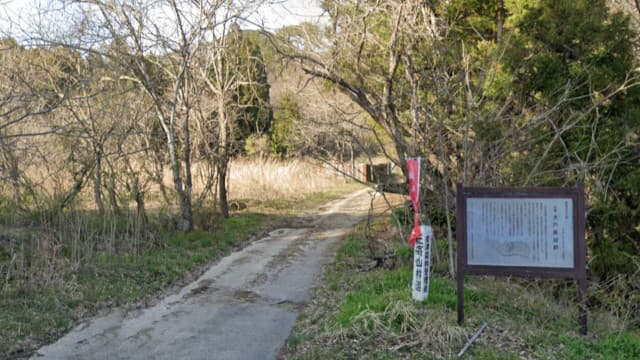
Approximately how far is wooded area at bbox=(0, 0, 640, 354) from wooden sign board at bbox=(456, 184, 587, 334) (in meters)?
1.81

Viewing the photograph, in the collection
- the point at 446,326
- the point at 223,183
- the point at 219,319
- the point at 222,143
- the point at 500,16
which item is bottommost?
the point at 219,319

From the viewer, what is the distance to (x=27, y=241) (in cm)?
1076

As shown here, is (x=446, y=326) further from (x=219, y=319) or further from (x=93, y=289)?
(x=93, y=289)

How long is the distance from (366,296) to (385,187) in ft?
12.8

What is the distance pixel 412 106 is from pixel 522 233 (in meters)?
3.96

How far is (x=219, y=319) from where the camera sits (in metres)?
8.58

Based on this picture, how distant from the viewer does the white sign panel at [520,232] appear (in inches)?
288

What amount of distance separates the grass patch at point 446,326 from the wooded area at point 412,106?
1.16 metres

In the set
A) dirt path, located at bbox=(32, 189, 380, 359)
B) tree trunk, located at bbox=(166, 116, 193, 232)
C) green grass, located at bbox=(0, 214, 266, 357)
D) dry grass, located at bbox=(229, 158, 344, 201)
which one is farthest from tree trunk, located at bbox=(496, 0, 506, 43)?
dry grass, located at bbox=(229, 158, 344, 201)

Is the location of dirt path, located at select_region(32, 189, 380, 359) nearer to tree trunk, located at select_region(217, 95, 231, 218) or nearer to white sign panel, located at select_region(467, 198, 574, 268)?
white sign panel, located at select_region(467, 198, 574, 268)

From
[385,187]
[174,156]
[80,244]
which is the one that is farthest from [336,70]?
[80,244]

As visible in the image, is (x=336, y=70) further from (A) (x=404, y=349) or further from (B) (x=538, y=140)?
(A) (x=404, y=349)

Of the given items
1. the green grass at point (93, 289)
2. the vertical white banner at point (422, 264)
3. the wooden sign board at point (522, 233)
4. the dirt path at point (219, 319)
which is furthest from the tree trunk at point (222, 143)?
A: the wooden sign board at point (522, 233)

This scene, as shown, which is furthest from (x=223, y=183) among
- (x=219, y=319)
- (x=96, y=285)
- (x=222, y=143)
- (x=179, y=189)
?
(x=219, y=319)
